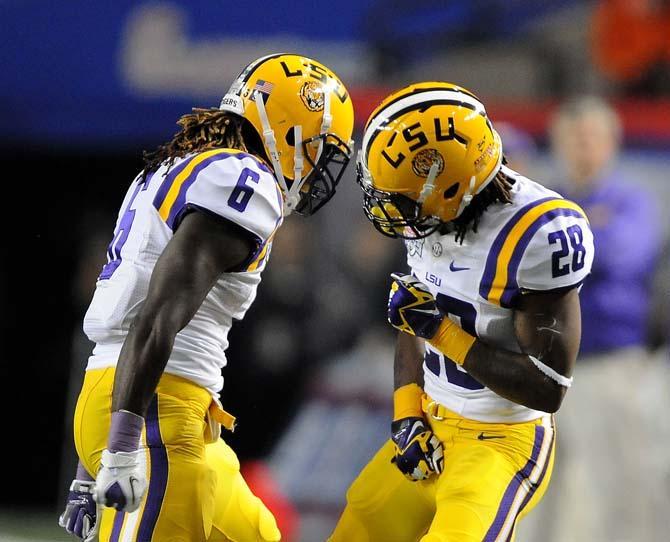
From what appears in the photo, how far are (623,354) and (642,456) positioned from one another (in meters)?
0.57

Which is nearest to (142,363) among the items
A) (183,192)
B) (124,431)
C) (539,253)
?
(124,431)

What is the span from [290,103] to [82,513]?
1142 mm

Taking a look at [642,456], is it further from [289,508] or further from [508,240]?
[508,240]

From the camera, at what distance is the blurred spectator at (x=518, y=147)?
5.95m

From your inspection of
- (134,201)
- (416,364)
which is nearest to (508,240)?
(416,364)

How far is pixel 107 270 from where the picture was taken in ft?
9.70

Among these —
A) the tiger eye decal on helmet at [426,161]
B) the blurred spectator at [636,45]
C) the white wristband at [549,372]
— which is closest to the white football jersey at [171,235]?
the tiger eye decal on helmet at [426,161]

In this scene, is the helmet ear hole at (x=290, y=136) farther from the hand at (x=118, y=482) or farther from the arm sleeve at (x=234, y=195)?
the hand at (x=118, y=482)

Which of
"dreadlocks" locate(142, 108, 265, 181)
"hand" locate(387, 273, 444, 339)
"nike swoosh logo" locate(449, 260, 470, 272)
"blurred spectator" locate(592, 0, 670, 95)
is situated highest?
"blurred spectator" locate(592, 0, 670, 95)

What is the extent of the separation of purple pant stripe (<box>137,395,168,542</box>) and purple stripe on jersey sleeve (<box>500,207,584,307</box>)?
880mm

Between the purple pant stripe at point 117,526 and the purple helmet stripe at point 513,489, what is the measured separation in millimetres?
841

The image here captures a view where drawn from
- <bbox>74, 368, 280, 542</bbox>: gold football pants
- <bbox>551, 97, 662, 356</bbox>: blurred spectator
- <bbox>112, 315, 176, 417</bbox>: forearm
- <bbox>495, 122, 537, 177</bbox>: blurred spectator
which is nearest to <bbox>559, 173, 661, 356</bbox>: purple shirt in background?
<bbox>551, 97, 662, 356</bbox>: blurred spectator

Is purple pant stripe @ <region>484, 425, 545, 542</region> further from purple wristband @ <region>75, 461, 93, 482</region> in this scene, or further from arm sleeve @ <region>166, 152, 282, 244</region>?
purple wristband @ <region>75, 461, 93, 482</region>

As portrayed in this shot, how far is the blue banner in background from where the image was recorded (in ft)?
23.2
